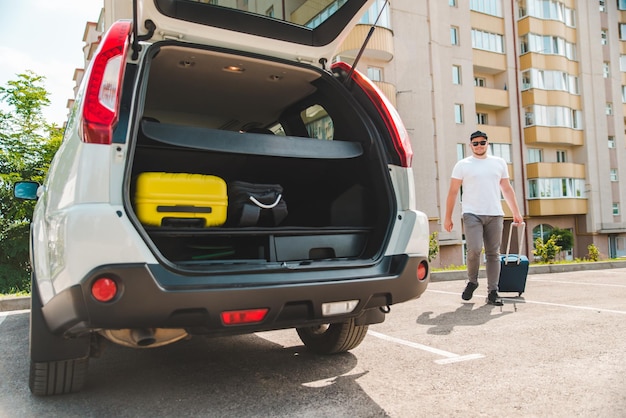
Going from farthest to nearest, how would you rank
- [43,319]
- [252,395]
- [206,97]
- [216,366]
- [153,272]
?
1. [206,97]
2. [216,366]
3. [252,395]
4. [43,319]
5. [153,272]

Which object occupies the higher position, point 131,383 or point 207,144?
point 207,144

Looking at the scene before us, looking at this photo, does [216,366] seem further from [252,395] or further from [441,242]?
[441,242]

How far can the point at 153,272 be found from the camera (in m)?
2.14

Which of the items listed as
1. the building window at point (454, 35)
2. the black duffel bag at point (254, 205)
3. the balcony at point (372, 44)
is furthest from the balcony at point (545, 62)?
→ the black duffel bag at point (254, 205)

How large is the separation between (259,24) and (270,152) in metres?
0.68

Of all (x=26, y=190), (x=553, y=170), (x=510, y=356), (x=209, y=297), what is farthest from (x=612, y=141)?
(x=209, y=297)

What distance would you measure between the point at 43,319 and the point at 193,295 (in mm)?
843

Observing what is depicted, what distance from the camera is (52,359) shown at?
2508mm

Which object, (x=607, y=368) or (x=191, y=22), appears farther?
(x=607, y=368)

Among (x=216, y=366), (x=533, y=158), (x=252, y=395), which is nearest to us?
(x=252, y=395)

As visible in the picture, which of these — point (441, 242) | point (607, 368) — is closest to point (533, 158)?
point (441, 242)

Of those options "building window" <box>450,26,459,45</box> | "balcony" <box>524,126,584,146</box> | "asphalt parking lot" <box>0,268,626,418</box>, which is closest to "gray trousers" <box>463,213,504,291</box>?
"asphalt parking lot" <box>0,268,626,418</box>

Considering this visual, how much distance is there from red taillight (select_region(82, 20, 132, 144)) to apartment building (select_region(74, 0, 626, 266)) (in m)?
20.1

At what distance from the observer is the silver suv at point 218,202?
7.00 ft
